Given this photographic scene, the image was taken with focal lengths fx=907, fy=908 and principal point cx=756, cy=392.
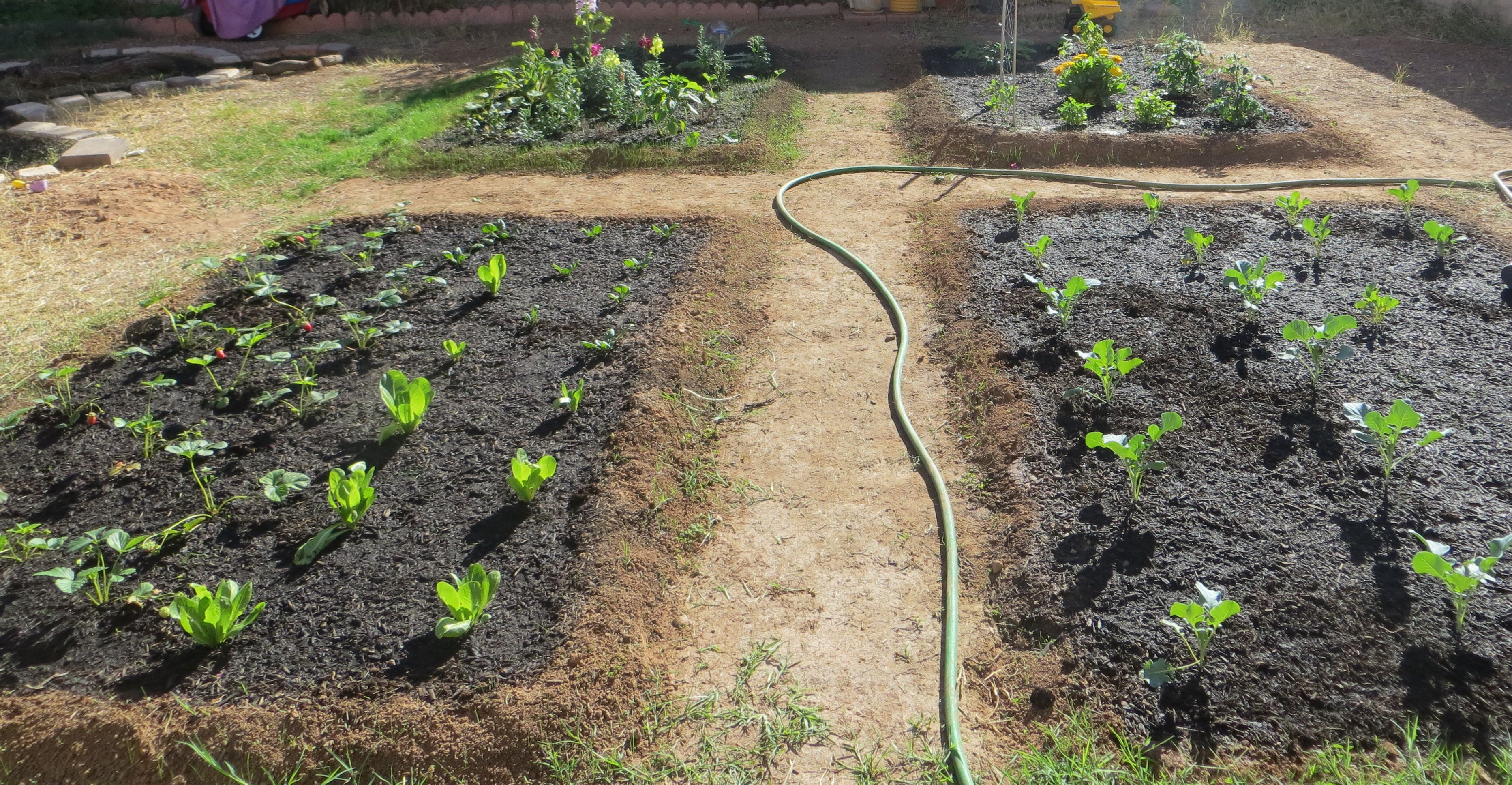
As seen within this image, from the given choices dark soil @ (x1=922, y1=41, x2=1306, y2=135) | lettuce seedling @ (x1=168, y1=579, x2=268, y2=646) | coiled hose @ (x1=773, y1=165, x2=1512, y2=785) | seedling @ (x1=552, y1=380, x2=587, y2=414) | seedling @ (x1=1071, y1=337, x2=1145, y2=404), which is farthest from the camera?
dark soil @ (x1=922, y1=41, x2=1306, y2=135)

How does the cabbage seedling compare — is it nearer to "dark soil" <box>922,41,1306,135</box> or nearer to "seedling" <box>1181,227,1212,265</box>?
"seedling" <box>1181,227,1212,265</box>

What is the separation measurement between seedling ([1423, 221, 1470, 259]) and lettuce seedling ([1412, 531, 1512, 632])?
247 centimetres

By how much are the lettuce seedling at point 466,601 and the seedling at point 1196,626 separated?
183 cm

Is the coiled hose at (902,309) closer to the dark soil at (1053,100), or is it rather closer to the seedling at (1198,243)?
the dark soil at (1053,100)

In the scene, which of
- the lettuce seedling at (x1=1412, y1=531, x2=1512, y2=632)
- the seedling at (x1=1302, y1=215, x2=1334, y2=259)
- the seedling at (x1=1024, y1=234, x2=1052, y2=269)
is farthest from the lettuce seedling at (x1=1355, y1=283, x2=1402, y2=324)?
the lettuce seedling at (x1=1412, y1=531, x2=1512, y2=632)

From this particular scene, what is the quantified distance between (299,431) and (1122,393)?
3.27 meters

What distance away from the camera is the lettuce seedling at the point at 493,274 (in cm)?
446

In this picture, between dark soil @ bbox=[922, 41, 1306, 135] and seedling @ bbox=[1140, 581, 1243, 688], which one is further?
dark soil @ bbox=[922, 41, 1306, 135]

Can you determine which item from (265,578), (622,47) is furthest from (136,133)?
(265,578)

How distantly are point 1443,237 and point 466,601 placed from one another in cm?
471

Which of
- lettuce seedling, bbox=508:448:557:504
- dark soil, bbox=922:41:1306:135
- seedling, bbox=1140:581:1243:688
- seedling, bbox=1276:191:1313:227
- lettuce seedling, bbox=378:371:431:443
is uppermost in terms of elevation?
dark soil, bbox=922:41:1306:135

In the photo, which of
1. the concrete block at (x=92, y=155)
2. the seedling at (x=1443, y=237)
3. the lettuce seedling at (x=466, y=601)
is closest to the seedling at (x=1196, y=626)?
the lettuce seedling at (x=466, y=601)

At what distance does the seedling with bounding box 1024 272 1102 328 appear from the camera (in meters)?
3.88

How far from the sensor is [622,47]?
9039mm
